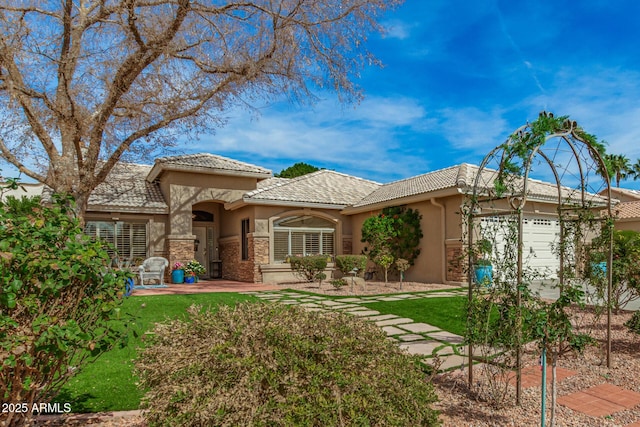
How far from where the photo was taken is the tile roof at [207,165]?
16.8 meters

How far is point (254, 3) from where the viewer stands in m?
10.3

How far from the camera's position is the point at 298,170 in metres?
40.2

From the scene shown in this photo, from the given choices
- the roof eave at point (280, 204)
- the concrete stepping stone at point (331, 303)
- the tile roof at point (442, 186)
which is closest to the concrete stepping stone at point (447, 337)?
the concrete stepping stone at point (331, 303)

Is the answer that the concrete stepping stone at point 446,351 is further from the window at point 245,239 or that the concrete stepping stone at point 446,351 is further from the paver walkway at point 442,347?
the window at point 245,239

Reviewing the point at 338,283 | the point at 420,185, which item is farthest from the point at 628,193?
the point at 338,283

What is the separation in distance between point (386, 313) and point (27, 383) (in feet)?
22.9

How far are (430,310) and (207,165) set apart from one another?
38.9 feet

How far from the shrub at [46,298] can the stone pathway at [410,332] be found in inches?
59.6

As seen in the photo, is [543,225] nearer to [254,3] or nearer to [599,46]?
[599,46]

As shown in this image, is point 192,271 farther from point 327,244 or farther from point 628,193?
point 628,193

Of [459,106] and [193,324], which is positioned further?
[459,106]

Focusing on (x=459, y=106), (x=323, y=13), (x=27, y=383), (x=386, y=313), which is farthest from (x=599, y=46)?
(x=27, y=383)

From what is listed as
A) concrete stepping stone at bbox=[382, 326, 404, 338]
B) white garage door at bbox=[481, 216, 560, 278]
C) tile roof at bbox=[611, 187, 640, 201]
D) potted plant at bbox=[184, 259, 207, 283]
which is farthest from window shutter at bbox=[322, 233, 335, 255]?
tile roof at bbox=[611, 187, 640, 201]

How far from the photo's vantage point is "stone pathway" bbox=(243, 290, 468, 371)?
535 cm
